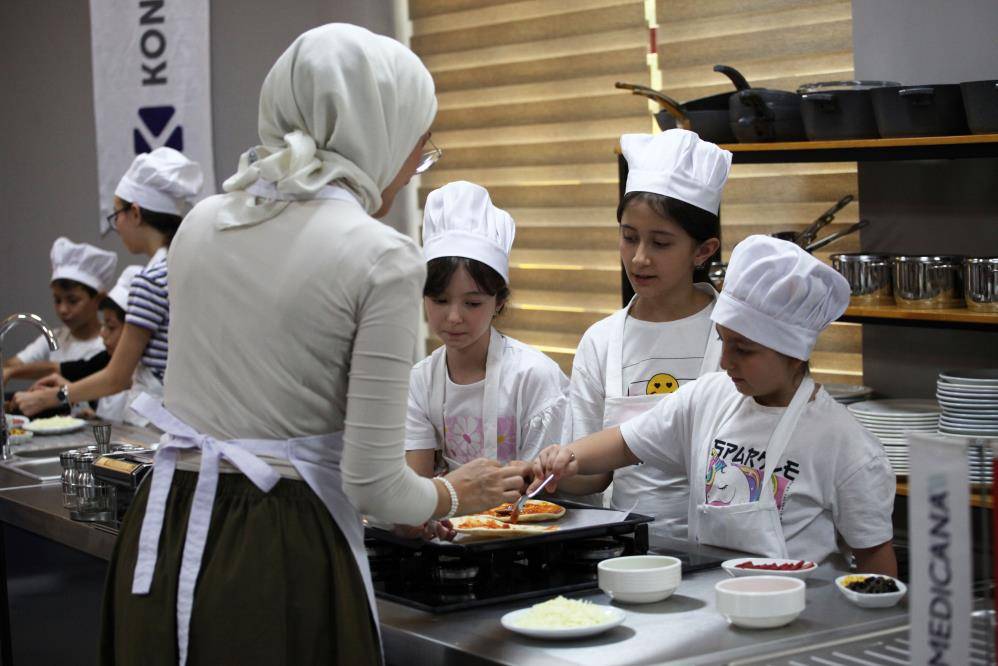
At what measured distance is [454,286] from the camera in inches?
105

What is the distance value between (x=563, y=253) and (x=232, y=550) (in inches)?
118

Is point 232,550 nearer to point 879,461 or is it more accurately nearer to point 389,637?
point 389,637

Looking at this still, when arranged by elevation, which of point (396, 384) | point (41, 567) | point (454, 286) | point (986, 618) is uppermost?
point (454, 286)

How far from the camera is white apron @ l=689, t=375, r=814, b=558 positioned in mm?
2029

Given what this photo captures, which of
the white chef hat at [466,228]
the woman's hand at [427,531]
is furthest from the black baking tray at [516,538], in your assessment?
the white chef hat at [466,228]

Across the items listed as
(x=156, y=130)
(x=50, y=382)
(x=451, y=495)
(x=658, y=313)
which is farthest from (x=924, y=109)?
(x=156, y=130)

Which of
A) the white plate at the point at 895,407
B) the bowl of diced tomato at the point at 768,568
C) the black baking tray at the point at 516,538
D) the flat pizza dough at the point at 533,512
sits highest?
the white plate at the point at 895,407

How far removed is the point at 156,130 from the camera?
5.55 metres

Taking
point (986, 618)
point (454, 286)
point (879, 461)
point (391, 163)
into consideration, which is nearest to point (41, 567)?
point (454, 286)

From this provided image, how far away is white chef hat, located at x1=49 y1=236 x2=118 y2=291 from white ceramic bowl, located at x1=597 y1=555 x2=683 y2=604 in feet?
12.2

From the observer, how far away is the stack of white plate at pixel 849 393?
129 inches

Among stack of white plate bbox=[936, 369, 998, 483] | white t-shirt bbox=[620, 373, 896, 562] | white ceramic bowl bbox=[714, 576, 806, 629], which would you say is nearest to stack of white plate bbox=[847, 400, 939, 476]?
stack of white plate bbox=[936, 369, 998, 483]

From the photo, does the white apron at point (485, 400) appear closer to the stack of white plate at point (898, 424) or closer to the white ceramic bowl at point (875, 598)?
the stack of white plate at point (898, 424)

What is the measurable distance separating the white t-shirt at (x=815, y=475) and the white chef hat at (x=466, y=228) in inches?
29.2
